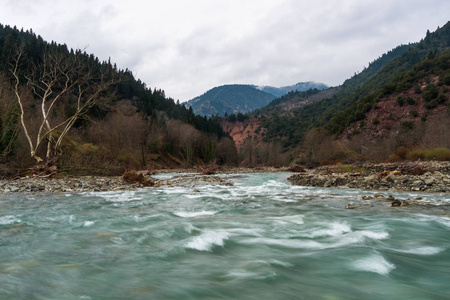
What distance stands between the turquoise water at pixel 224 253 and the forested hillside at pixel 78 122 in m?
11.3

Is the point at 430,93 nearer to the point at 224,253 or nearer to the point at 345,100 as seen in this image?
the point at 345,100

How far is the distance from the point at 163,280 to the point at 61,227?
359 centimetres

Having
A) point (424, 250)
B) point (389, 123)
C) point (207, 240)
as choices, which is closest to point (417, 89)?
point (389, 123)

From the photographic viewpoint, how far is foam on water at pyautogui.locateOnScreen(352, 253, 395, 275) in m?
3.52

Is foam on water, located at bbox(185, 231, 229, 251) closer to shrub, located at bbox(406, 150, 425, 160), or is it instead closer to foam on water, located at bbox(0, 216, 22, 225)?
foam on water, located at bbox(0, 216, 22, 225)

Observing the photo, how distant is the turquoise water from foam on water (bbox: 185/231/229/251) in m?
0.02

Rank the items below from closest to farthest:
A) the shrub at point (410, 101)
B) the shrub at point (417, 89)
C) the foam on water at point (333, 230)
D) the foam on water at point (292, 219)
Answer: the foam on water at point (333, 230) < the foam on water at point (292, 219) < the shrub at point (410, 101) < the shrub at point (417, 89)

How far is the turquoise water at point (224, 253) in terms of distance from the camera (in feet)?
9.40

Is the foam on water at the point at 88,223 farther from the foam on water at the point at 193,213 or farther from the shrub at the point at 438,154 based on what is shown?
the shrub at the point at 438,154

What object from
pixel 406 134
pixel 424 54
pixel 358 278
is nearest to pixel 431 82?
pixel 406 134

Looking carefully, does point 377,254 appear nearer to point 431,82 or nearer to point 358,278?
point 358,278

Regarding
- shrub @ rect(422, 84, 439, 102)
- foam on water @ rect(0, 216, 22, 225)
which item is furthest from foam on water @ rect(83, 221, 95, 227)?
shrub @ rect(422, 84, 439, 102)

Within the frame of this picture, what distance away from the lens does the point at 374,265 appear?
Answer: 3.68 meters

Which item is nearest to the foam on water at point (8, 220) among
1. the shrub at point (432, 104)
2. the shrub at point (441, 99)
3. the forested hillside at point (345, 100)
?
the shrub at point (432, 104)
